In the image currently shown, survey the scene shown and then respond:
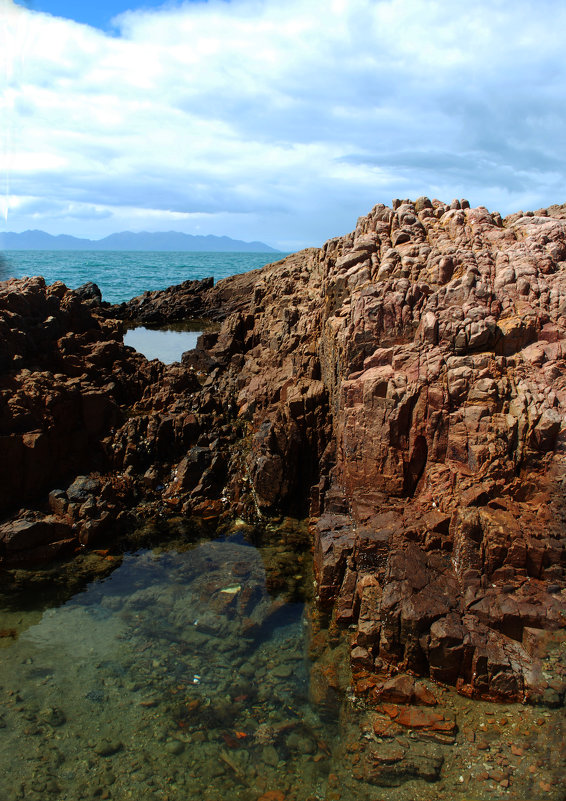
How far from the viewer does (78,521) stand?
11227 millimetres

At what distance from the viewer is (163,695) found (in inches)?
297

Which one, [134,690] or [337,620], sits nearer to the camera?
[134,690]

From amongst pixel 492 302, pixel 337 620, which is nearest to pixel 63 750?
pixel 337 620

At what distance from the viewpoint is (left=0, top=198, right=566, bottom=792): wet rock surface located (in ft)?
25.3

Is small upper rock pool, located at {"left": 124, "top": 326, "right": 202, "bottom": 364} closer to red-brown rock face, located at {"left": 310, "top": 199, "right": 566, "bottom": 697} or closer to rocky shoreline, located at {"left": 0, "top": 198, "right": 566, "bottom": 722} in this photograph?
rocky shoreline, located at {"left": 0, "top": 198, "right": 566, "bottom": 722}

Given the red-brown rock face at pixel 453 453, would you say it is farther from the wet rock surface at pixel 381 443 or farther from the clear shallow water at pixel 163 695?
the clear shallow water at pixel 163 695

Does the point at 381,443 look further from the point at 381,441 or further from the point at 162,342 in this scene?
the point at 162,342

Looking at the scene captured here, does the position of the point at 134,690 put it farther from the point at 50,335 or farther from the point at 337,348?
the point at 50,335

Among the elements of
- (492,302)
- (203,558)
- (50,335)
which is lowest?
(203,558)

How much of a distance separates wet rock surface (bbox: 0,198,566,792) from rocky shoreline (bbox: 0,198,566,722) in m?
0.04

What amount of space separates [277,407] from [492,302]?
5144 millimetres

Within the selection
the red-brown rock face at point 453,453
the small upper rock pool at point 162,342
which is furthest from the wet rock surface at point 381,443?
the small upper rock pool at point 162,342

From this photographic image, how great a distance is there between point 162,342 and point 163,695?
2083 cm

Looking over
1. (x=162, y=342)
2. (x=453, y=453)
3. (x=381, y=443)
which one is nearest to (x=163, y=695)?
(x=381, y=443)
